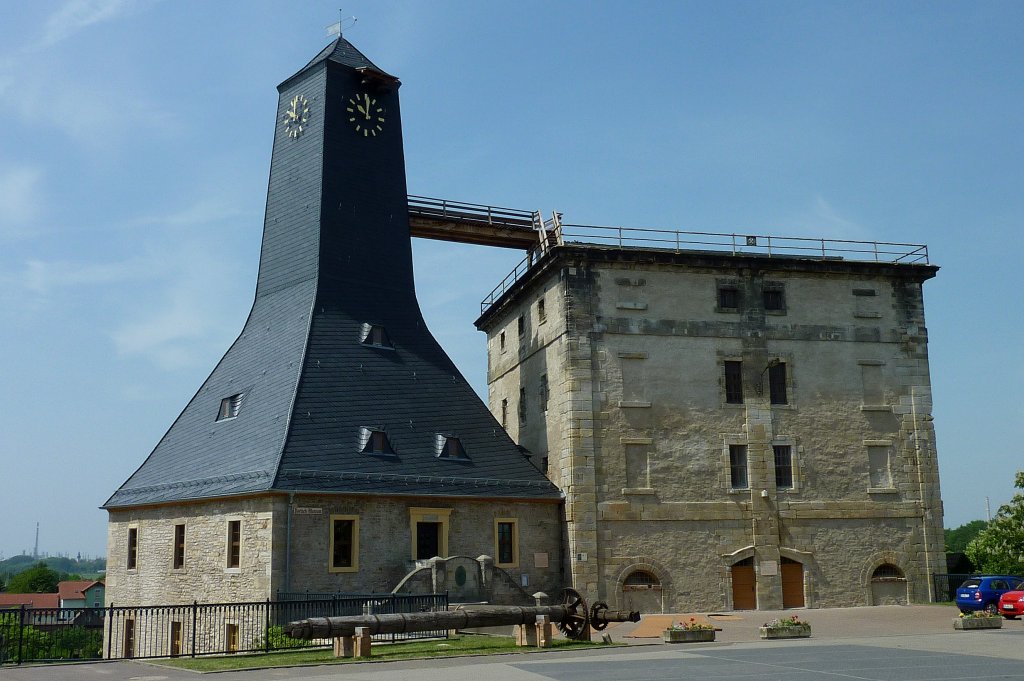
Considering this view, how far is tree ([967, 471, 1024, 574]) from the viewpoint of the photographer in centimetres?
3772

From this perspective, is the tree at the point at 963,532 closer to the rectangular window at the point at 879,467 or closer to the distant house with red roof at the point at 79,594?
the rectangular window at the point at 879,467

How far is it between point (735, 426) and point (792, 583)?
5779 millimetres

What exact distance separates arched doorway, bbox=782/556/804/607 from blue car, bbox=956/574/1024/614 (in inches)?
221

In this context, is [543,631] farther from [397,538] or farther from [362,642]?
[397,538]

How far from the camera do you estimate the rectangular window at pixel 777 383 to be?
114 feet

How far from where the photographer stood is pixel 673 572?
32.4m

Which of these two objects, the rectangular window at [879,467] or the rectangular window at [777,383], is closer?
the rectangular window at [777,383]

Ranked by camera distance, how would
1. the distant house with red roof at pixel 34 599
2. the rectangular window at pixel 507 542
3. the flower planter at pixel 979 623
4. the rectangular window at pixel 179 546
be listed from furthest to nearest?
1. the distant house with red roof at pixel 34 599
2. the rectangular window at pixel 507 542
3. the rectangular window at pixel 179 546
4. the flower planter at pixel 979 623

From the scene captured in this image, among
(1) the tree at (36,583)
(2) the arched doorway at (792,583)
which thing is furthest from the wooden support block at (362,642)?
(1) the tree at (36,583)

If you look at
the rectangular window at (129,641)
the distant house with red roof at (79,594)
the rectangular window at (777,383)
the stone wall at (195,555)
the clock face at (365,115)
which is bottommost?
the distant house with red roof at (79,594)

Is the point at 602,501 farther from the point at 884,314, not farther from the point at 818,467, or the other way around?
the point at 884,314

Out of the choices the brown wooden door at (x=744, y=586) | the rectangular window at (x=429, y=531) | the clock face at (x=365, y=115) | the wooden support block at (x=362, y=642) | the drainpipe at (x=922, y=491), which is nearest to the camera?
the wooden support block at (x=362, y=642)

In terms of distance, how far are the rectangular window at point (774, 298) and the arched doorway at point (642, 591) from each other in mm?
10941

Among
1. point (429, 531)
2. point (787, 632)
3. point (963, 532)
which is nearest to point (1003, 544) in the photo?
point (787, 632)
